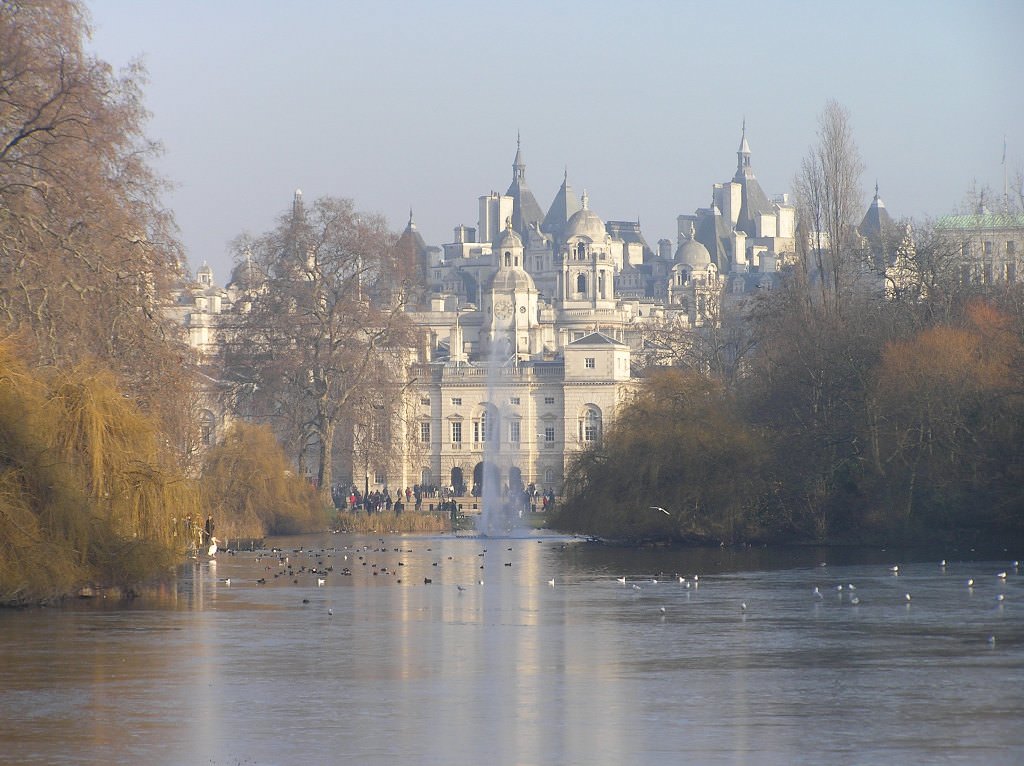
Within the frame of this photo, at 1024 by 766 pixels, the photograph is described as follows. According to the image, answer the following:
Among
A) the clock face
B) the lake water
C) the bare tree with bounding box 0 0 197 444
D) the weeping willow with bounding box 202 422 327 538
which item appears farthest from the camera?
the clock face

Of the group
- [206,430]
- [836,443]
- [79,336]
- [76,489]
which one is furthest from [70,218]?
[206,430]

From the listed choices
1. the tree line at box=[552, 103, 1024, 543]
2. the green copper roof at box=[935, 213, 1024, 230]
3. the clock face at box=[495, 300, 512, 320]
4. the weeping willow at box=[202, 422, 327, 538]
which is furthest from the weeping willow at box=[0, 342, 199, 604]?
the clock face at box=[495, 300, 512, 320]

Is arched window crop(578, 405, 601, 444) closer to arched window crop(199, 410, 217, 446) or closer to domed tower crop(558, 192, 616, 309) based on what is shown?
arched window crop(199, 410, 217, 446)

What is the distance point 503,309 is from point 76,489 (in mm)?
113041

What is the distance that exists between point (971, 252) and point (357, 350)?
89.6ft

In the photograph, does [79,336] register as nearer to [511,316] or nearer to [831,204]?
[831,204]

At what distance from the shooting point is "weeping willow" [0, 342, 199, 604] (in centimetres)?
2428

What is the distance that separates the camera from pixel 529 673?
1856 cm

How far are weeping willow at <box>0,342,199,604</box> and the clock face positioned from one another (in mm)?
109003

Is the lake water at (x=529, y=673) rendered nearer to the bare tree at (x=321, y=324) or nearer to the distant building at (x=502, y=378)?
the bare tree at (x=321, y=324)

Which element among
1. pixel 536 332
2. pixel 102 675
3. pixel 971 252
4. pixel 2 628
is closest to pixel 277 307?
pixel 971 252

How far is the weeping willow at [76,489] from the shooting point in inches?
956

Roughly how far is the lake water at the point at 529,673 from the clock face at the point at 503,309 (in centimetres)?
10666

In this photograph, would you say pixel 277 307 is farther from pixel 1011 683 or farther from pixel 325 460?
pixel 1011 683
